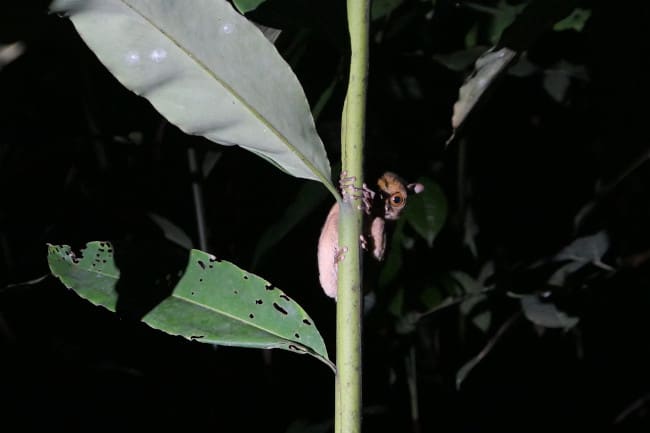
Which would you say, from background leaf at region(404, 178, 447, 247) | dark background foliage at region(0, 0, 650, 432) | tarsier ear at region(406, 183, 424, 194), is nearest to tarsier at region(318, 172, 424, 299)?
tarsier ear at region(406, 183, 424, 194)

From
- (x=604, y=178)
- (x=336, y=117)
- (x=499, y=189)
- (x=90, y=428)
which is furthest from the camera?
(x=499, y=189)

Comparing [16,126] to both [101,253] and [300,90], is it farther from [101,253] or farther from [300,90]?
[300,90]

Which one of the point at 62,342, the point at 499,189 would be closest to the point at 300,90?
the point at 62,342

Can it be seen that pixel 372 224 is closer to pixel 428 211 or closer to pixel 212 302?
pixel 212 302

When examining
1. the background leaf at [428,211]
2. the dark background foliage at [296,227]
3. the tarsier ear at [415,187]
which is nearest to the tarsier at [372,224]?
the tarsier ear at [415,187]

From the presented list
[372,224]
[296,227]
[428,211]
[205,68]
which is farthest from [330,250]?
[296,227]

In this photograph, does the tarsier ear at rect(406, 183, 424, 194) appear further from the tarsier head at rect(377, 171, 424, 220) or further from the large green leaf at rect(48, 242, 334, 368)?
the large green leaf at rect(48, 242, 334, 368)

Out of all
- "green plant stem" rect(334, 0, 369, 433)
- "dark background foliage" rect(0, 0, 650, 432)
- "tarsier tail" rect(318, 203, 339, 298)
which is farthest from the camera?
"dark background foliage" rect(0, 0, 650, 432)
